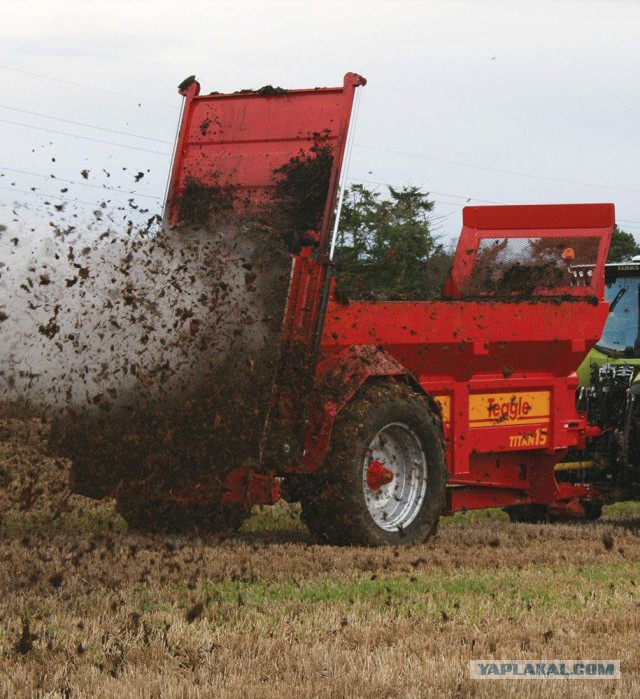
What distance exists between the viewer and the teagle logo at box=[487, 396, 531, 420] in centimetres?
959

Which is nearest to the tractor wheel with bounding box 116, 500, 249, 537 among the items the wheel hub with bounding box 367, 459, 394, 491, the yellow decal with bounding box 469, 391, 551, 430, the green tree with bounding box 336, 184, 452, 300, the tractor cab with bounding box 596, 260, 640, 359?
the wheel hub with bounding box 367, 459, 394, 491

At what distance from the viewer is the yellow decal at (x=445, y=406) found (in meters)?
9.16

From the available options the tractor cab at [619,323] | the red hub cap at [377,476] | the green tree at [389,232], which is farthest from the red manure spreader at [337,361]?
the green tree at [389,232]

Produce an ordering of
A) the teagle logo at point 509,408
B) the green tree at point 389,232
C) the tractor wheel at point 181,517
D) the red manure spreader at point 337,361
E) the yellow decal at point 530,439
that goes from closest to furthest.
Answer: the red manure spreader at point 337,361 → the tractor wheel at point 181,517 → the teagle logo at point 509,408 → the yellow decal at point 530,439 → the green tree at point 389,232

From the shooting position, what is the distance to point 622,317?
11.2 metres

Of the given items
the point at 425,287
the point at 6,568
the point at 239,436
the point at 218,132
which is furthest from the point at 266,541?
the point at 425,287

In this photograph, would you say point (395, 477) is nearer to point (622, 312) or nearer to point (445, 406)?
point (445, 406)

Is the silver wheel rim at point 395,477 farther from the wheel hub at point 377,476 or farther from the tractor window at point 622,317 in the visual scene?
the tractor window at point 622,317

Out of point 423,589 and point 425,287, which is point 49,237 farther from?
point 425,287

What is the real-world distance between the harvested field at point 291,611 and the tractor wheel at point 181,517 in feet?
0.58

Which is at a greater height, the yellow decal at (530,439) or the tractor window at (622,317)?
the tractor window at (622,317)

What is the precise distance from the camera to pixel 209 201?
9.09m

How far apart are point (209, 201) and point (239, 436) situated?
6.37ft

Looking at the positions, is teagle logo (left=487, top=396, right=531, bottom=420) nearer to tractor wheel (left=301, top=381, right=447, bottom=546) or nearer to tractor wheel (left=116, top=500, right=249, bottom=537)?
tractor wheel (left=301, top=381, right=447, bottom=546)
